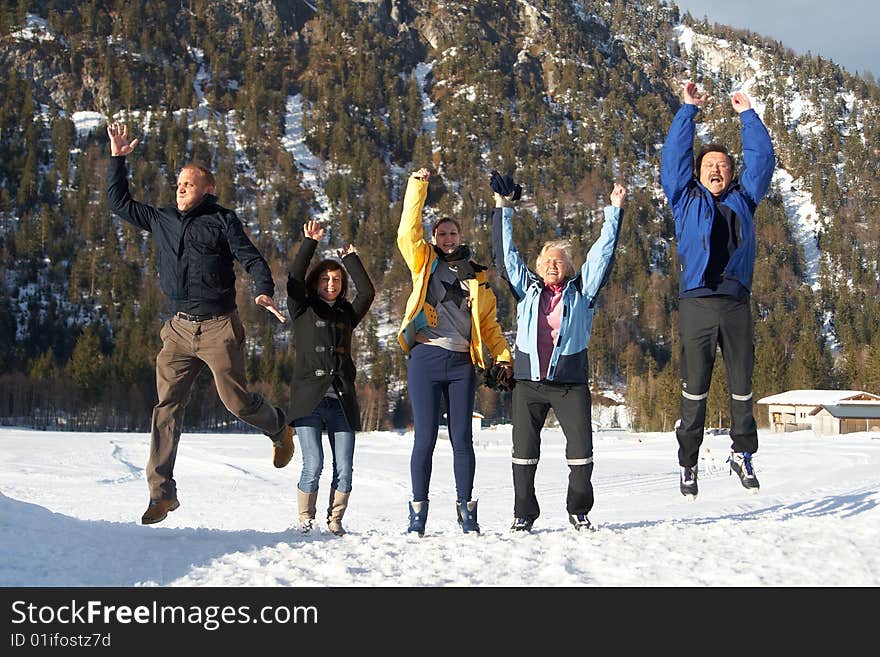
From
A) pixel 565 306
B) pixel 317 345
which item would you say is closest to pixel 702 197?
pixel 565 306

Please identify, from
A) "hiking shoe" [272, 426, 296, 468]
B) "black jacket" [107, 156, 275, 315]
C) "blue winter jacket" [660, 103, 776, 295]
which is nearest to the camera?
"black jacket" [107, 156, 275, 315]

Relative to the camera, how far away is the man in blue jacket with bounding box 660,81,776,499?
568 centimetres

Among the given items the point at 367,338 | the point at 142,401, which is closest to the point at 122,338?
the point at 142,401

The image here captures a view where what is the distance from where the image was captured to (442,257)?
577 cm

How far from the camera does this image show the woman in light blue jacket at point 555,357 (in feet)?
17.7

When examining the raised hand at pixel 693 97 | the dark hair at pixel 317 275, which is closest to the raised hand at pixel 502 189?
the dark hair at pixel 317 275

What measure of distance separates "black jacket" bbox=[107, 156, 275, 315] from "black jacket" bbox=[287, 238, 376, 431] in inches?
18.1

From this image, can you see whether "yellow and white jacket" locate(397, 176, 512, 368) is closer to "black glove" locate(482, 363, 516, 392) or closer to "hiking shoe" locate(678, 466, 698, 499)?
"black glove" locate(482, 363, 516, 392)

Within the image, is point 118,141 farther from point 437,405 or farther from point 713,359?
point 713,359

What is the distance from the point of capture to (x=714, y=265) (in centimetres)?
566

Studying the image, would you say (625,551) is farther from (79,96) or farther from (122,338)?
(79,96)

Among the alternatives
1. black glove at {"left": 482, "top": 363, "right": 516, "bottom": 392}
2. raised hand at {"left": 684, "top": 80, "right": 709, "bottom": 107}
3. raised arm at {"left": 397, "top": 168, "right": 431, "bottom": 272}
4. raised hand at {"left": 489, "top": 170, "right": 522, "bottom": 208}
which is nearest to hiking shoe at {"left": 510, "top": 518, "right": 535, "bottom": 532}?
black glove at {"left": 482, "top": 363, "right": 516, "bottom": 392}

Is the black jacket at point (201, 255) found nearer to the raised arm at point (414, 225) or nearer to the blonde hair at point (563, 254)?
the raised arm at point (414, 225)

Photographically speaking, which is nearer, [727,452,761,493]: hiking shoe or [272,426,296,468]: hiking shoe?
[727,452,761,493]: hiking shoe
